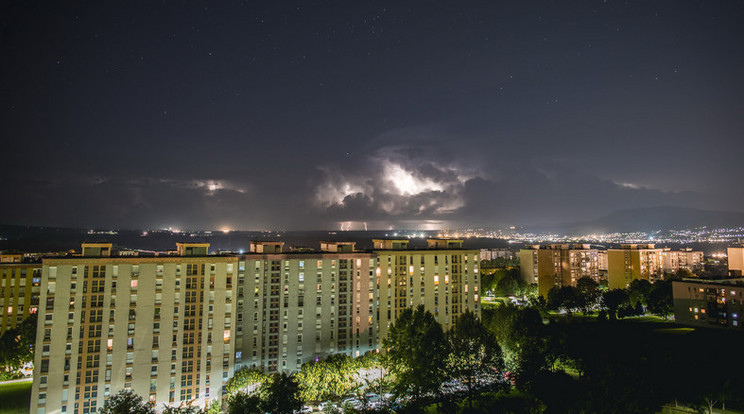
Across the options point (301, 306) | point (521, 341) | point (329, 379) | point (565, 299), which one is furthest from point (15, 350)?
point (565, 299)

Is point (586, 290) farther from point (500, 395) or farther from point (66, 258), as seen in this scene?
point (66, 258)

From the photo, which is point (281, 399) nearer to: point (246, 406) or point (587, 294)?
point (246, 406)

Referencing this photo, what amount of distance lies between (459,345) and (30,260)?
79357 millimetres

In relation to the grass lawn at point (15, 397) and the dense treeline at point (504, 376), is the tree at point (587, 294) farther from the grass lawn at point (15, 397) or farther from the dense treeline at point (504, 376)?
the grass lawn at point (15, 397)

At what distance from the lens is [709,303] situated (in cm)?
7481

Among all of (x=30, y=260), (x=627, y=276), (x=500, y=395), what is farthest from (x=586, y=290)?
(x=30, y=260)

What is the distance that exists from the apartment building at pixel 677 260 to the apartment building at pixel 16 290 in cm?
17986

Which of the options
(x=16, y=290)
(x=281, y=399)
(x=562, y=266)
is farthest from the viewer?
(x=562, y=266)

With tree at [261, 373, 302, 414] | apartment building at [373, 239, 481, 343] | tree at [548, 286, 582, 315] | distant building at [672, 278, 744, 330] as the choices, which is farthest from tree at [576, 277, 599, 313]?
tree at [261, 373, 302, 414]

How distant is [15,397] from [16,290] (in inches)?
965

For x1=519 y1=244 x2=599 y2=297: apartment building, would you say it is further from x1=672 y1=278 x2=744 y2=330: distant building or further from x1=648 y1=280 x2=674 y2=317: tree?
x1=672 y1=278 x2=744 y2=330: distant building

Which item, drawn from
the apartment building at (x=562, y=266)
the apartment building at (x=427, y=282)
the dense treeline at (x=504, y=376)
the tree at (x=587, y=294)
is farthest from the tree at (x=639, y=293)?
the apartment building at (x=427, y=282)

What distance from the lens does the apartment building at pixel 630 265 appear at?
120 m

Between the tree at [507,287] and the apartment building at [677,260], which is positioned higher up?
the apartment building at [677,260]
